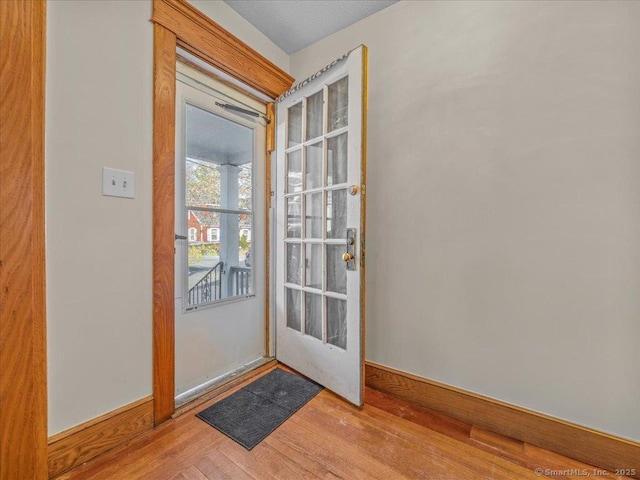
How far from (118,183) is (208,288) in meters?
0.83

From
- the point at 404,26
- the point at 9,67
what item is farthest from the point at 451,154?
the point at 9,67

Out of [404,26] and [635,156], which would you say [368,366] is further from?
[404,26]

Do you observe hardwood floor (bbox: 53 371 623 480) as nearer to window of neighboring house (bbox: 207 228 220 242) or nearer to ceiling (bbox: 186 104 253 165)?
window of neighboring house (bbox: 207 228 220 242)

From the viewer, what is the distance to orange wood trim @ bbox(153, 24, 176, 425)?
1.40 m

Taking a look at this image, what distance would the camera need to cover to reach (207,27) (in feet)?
5.23

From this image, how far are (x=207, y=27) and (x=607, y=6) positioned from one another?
189 centimetres

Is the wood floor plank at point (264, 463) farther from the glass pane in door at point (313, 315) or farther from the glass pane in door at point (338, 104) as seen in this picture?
the glass pane in door at point (338, 104)

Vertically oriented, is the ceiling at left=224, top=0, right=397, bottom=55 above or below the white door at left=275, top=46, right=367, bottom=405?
above

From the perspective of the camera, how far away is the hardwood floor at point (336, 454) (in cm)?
113

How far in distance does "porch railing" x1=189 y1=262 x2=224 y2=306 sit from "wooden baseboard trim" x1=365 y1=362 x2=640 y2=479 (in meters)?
1.16

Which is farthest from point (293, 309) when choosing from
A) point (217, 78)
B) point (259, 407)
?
point (217, 78)

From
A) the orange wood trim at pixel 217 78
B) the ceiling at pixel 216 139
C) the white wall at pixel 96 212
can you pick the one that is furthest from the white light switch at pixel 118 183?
the orange wood trim at pixel 217 78

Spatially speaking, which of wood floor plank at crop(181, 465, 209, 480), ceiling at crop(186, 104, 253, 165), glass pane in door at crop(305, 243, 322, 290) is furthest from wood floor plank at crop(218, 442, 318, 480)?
ceiling at crop(186, 104, 253, 165)

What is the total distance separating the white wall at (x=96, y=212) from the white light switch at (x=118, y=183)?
23mm
